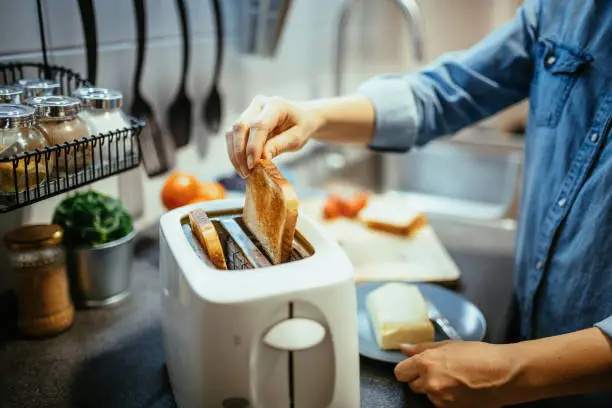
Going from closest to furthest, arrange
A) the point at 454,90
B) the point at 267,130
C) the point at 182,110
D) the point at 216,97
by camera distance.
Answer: the point at 267,130 < the point at 454,90 < the point at 182,110 < the point at 216,97

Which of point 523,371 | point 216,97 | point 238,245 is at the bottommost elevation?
point 523,371

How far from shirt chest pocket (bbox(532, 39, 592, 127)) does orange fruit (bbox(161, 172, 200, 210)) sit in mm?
663

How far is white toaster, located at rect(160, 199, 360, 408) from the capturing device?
1.98ft


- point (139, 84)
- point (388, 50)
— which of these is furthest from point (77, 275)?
point (388, 50)

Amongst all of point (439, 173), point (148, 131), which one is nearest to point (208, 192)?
point (148, 131)

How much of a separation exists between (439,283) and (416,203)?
929 millimetres

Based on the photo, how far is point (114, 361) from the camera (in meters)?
0.86

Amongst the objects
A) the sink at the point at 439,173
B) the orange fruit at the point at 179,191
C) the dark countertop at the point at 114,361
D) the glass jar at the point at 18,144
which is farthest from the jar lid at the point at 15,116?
the sink at the point at 439,173

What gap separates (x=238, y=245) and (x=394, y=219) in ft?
2.23

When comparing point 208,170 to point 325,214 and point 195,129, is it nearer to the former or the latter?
point 195,129

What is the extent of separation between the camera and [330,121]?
3.47ft

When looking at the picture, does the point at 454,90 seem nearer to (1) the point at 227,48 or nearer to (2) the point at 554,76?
(2) the point at 554,76

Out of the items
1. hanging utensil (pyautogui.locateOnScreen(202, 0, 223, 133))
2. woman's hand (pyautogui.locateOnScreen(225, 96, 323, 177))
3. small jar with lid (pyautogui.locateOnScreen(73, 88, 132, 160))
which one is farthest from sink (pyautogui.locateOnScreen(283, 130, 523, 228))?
small jar with lid (pyautogui.locateOnScreen(73, 88, 132, 160))

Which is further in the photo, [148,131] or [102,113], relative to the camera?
[148,131]
